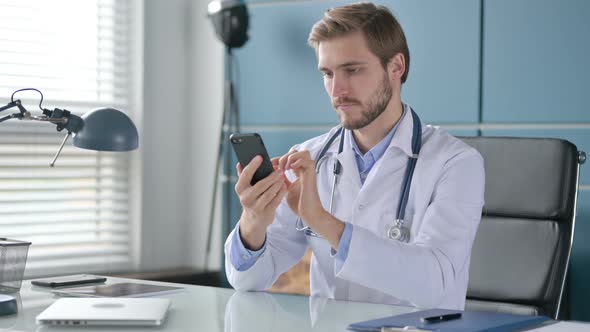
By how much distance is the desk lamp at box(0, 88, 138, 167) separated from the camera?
6.65 feet

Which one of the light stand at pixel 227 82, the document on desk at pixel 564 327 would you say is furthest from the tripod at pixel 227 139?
the document on desk at pixel 564 327

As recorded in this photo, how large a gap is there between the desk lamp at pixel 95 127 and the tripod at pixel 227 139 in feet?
6.73

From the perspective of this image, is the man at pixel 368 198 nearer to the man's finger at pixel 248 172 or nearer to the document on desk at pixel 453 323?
the man's finger at pixel 248 172

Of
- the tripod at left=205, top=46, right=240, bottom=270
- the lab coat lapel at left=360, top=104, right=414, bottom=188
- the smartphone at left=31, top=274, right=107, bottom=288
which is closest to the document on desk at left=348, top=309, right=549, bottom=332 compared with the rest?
the lab coat lapel at left=360, top=104, right=414, bottom=188

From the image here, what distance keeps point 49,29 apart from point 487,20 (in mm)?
1805

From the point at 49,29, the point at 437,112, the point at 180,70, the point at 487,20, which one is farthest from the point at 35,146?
the point at 487,20

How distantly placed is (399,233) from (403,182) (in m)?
0.14

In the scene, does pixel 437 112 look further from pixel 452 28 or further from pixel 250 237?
pixel 250 237

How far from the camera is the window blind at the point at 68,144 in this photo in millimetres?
3631

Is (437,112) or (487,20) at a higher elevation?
(487,20)

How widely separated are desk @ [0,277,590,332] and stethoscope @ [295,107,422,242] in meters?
0.29

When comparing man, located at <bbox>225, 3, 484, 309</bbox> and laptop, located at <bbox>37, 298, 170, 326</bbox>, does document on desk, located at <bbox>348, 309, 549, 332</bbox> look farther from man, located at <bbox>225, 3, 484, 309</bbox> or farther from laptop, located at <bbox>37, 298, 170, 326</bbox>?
laptop, located at <bbox>37, 298, 170, 326</bbox>

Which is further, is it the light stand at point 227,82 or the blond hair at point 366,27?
the light stand at point 227,82

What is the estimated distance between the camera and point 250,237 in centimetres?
215
